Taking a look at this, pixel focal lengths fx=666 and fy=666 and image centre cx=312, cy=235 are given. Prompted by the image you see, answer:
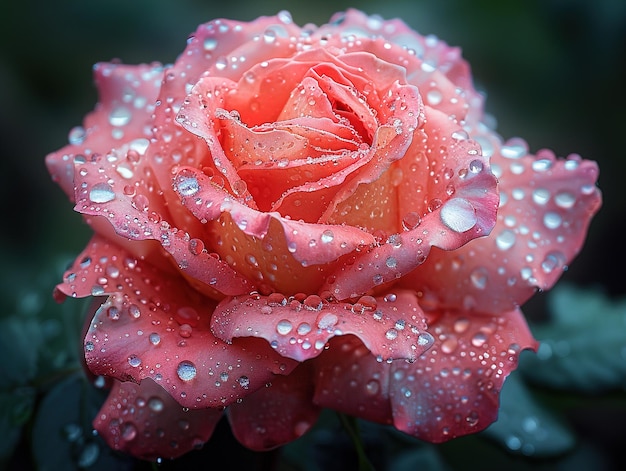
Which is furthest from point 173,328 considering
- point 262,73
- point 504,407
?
point 504,407

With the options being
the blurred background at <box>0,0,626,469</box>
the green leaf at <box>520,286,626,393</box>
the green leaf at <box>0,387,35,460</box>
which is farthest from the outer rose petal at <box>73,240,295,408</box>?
the blurred background at <box>0,0,626,469</box>

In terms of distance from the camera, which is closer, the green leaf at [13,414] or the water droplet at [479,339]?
the water droplet at [479,339]

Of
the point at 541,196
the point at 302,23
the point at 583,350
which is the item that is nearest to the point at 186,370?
the point at 541,196

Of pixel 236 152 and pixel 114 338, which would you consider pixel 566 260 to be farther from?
pixel 114 338

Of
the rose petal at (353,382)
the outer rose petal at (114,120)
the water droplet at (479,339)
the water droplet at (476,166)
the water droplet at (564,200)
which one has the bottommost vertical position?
the rose petal at (353,382)

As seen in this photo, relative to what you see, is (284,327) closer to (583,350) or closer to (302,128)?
(302,128)

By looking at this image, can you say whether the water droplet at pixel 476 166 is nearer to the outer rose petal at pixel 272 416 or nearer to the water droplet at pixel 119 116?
the outer rose petal at pixel 272 416

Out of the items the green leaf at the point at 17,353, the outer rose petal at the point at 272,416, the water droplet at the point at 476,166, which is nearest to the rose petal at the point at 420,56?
the water droplet at the point at 476,166
